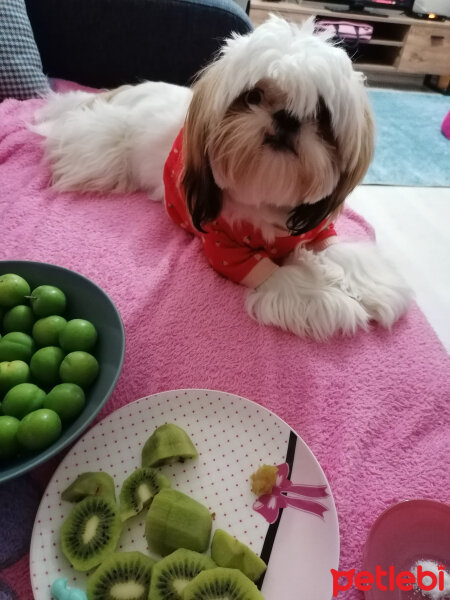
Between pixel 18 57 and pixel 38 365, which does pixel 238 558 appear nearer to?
pixel 38 365

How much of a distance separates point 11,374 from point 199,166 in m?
0.60

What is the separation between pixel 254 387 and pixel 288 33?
764 millimetres

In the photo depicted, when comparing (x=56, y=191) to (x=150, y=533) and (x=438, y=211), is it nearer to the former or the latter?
(x=150, y=533)

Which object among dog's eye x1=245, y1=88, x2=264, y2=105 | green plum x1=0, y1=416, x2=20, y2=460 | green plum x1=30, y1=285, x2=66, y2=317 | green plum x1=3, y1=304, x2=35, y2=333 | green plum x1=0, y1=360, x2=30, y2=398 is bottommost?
green plum x1=0, y1=416, x2=20, y2=460

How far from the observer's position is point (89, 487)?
0.76 metres

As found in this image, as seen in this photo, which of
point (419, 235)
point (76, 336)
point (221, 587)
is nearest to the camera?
point (221, 587)

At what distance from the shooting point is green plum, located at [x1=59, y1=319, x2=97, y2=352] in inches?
34.2

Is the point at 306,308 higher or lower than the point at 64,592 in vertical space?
→ higher

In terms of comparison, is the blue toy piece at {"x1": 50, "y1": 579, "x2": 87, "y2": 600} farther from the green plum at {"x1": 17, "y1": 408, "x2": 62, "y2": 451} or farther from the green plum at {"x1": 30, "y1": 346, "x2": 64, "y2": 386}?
the green plum at {"x1": 30, "y1": 346, "x2": 64, "y2": 386}

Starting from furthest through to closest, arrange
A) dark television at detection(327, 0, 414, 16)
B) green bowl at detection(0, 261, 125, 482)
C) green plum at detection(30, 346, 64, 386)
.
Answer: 1. dark television at detection(327, 0, 414, 16)
2. green plum at detection(30, 346, 64, 386)
3. green bowl at detection(0, 261, 125, 482)

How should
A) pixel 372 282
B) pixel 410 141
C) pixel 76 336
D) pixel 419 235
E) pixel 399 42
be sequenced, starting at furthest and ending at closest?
pixel 399 42 < pixel 410 141 < pixel 419 235 < pixel 372 282 < pixel 76 336

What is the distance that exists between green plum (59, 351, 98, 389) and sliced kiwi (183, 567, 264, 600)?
0.37 m

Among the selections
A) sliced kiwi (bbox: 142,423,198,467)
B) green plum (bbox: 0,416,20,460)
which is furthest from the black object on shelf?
green plum (bbox: 0,416,20,460)

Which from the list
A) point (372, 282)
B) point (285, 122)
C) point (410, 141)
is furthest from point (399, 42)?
point (285, 122)
